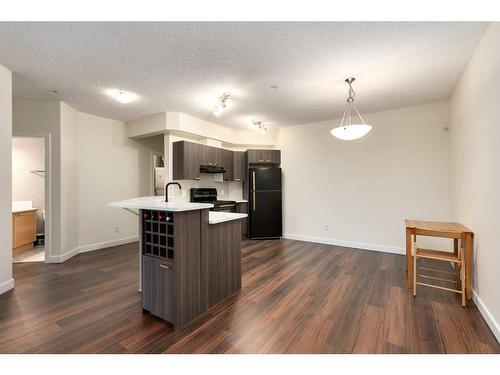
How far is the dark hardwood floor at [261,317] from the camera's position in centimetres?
165

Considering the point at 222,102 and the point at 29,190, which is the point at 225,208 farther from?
the point at 29,190

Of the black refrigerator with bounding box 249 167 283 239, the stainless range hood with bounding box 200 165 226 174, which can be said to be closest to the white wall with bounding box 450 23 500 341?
the black refrigerator with bounding box 249 167 283 239

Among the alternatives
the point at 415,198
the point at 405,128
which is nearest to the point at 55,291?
the point at 415,198

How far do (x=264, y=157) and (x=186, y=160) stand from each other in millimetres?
1908

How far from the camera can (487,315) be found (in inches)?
75.5

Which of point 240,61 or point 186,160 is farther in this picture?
point 186,160

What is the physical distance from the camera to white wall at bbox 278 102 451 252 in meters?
3.70

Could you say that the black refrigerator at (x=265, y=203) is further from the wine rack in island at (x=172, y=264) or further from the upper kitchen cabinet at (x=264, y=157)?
the wine rack in island at (x=172, y=264)

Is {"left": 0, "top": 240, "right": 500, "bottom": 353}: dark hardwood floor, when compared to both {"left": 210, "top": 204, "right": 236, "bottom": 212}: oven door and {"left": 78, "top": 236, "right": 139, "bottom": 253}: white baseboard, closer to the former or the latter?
{"left": 78, "top": 236, "right": 139, "bottom": 253}: white baseboard

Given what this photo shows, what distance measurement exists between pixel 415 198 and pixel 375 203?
0.63 metres

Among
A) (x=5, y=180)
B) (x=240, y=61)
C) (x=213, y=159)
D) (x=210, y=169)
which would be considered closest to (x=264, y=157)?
(x=213, y=159)

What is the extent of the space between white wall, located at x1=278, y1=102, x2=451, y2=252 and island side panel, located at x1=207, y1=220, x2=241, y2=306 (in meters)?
2.81

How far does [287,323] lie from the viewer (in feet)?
6.33
